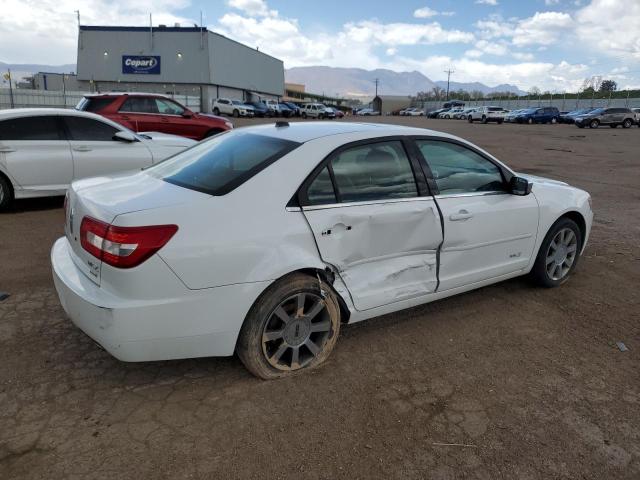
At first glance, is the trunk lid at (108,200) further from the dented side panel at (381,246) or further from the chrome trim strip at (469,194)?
the chrome trim strip at (469,194)

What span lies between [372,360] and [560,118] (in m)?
50.2

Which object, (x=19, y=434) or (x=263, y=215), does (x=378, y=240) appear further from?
(x=19, y=434)

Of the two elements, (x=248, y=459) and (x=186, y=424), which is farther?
(x=186, y=424)

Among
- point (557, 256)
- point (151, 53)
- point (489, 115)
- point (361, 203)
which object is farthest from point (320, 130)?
point (151, 53)

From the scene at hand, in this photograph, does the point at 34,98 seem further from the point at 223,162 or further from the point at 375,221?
the point at 375,221

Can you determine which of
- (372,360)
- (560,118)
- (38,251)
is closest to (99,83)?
(560,118)

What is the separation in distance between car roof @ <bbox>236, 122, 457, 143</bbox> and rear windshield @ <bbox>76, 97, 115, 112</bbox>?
31.1 feet

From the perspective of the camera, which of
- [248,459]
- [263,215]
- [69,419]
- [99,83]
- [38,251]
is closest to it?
[248,459]

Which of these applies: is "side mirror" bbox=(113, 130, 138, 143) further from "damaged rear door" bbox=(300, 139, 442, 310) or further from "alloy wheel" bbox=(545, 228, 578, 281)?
"alloy wheel" bbox=(545, 228, 578, 281)

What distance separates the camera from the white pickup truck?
157 ft

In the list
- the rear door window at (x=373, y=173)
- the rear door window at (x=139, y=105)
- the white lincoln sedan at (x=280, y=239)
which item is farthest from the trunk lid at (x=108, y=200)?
the rear door window at (x=139, y=105)

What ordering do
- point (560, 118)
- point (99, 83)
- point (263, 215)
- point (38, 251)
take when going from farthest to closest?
1. point (99, 83)
2. point (560, 118)
3. point (38, 251)
4. point (263, 215)

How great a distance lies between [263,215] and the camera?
289 cm

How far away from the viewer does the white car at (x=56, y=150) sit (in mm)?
6875
